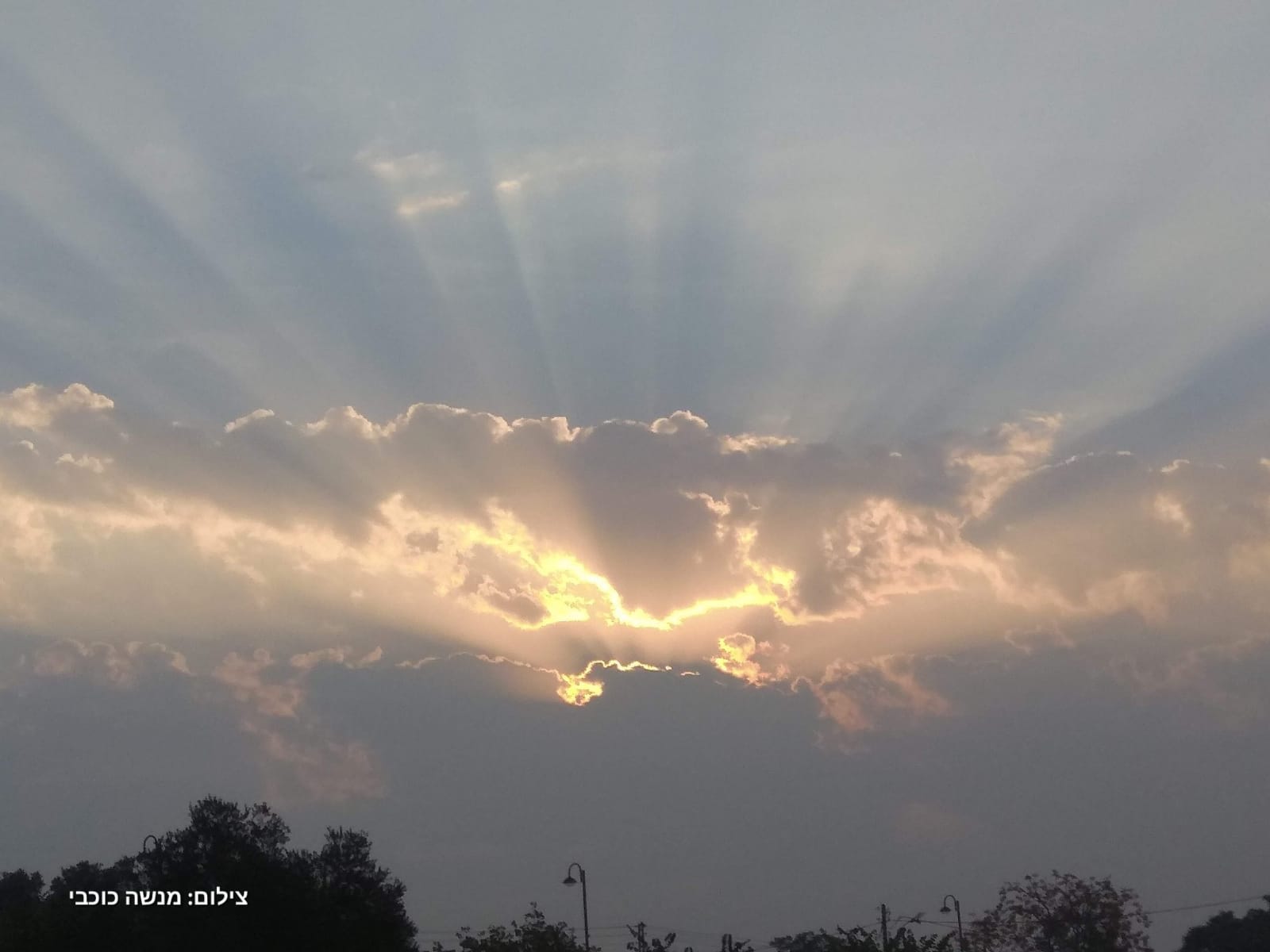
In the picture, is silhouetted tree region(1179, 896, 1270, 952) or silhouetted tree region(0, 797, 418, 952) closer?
silhouetted tree region(0, 797, 418, 952)

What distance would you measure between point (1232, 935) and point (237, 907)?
375 ft

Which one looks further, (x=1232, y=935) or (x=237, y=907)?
(x=1232, y=935)

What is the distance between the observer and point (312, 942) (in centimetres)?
6188

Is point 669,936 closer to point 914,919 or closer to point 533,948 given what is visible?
point 533,948

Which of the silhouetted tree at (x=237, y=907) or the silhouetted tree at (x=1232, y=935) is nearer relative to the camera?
the silhouetted tree at (x=237, y=907)

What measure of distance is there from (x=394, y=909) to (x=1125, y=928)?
5134cm

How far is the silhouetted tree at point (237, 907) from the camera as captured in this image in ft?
199

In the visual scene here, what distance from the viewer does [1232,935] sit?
130000mm

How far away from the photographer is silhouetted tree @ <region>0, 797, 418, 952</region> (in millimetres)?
60750

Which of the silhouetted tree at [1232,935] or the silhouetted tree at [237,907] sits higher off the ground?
the silhouetted tree at [237,907]

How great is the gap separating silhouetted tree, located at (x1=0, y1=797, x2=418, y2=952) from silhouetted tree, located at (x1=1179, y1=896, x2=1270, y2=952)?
9357 centimetres

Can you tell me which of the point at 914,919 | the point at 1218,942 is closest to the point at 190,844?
the point at 914,919

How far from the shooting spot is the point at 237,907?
201ft

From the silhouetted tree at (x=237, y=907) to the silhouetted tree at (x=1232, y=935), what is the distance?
93572 mm
